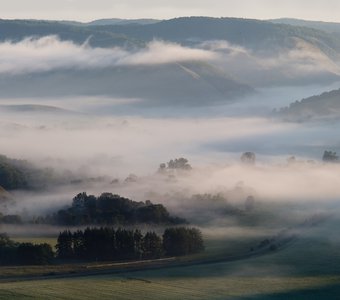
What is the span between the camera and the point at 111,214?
180750 mm

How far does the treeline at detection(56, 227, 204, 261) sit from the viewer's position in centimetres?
14788

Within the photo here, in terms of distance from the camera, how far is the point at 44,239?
164m

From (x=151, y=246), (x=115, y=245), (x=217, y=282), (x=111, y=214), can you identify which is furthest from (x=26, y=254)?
(x=111, y=214)

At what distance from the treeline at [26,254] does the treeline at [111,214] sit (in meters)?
30.0

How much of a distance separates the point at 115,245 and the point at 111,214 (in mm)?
32213

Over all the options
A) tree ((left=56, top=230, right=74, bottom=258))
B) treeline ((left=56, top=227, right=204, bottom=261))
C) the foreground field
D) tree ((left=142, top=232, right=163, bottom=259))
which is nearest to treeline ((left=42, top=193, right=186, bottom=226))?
treeline ((left=56, top=227, right=204, bottom=261))

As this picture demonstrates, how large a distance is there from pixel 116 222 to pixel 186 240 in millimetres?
23672

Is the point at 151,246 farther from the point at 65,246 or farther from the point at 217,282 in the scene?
the point at 217,282

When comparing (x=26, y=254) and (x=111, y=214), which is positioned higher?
(x=111, y=214)

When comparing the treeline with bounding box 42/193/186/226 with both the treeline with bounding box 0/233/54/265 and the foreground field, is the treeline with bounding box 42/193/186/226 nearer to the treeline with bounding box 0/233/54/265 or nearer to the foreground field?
the treeline with bounding box 0/233/54/265

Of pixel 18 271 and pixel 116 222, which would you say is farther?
pixel 116 222

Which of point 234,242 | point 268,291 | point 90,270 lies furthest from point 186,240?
point 268,291

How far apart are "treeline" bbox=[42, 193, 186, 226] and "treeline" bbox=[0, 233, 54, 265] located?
30.0 metres

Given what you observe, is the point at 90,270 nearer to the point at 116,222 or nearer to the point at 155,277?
the point at 155,277
